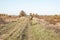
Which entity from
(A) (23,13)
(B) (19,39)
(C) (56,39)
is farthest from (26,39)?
(A) (23,13)

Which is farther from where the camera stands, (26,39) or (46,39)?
(26,39)

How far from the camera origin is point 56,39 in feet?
36.9

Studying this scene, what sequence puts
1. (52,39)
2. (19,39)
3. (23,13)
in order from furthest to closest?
(23,13) < (19,39) < (52,39)

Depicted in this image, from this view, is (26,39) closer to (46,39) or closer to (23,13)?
(46,39)

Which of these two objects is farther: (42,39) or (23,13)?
(23,13)

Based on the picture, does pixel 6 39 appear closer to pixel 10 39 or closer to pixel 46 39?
pixel 10 39

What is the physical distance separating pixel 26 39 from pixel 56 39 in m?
2.13

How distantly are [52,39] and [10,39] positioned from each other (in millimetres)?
2775

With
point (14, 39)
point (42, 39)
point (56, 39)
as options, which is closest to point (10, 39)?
point (14, 39)

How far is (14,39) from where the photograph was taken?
1189cm

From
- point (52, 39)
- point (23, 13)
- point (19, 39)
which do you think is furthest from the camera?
point (23, 13)

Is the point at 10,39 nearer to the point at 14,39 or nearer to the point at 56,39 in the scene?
the point at 14,39

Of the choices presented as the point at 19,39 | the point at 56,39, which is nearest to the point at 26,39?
the point at 19,39

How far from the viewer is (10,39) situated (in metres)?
11.9
